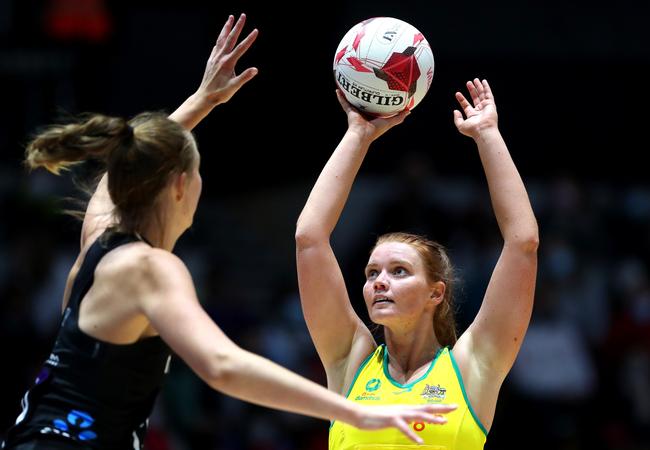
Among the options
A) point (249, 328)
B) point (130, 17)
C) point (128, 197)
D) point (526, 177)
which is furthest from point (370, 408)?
point (130, 17)

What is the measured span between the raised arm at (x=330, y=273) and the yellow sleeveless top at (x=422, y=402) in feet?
0.39

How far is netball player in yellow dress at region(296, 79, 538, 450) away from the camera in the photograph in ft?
13.0

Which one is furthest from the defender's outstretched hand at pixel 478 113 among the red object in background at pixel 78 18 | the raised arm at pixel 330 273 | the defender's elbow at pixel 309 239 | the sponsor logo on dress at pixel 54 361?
the red object in background at pixel 78 18

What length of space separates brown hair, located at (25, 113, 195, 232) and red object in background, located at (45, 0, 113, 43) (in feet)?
22.6

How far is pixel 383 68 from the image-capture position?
429cm

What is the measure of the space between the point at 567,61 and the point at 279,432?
5379 mm

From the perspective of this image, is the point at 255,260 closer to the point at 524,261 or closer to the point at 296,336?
the point at 296,336

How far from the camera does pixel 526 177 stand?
37.9 feet

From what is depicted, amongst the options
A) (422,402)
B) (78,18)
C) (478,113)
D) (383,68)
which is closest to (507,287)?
(422,402)

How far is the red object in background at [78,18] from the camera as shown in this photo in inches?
393

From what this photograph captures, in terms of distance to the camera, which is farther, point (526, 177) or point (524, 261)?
point (526, 177)

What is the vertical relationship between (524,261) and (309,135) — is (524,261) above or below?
above

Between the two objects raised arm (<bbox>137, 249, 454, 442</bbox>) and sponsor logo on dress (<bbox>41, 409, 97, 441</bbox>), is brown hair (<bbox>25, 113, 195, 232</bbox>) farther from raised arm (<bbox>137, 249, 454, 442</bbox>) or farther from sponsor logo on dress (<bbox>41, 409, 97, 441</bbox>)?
sponsor logo on dress (<bbox>41, 409, 97, 441</bbox>)

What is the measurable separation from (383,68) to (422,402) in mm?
1228
